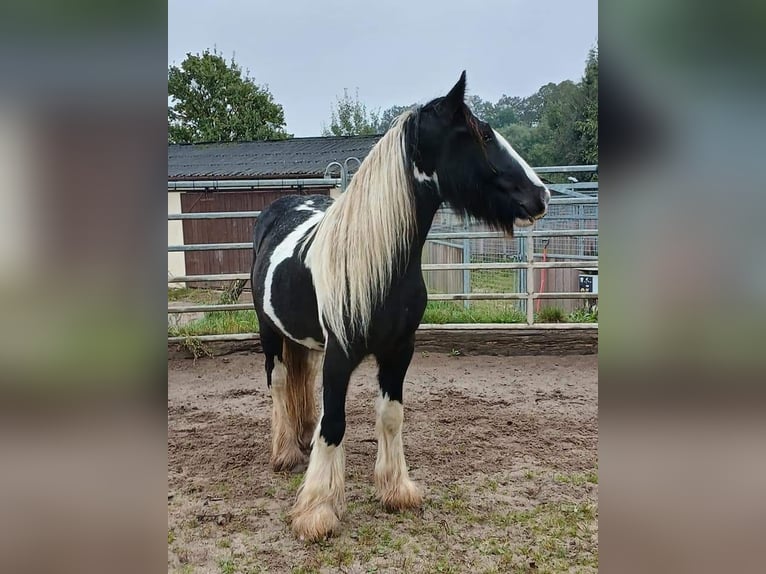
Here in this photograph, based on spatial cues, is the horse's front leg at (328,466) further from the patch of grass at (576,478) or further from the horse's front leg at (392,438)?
the patch of grass at (576,478)

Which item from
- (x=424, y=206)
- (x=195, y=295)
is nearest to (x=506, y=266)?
(x=424, y=206)

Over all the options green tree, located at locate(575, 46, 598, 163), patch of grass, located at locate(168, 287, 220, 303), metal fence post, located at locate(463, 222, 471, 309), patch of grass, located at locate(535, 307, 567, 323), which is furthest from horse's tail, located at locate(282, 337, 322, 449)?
patch of grass, located at locate(168, 287, 220, 303)

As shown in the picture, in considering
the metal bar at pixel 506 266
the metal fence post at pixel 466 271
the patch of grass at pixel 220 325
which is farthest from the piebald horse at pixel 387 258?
the metal fence post at pixel 466 271

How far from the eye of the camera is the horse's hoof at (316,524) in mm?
2029

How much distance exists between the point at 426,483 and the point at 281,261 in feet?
4.43

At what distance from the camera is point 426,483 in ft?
8.23

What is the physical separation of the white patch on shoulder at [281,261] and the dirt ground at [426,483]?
2.52 ft

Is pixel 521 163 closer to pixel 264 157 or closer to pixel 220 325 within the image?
pixel 220 325

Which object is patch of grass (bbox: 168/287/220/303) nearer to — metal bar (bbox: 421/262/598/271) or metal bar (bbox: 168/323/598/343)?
metal bar (bbox: 168/323/598/343)

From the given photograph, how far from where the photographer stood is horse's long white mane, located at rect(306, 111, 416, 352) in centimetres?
200

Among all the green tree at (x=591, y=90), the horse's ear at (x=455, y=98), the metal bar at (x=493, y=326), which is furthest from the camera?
the metal bar at (x=493, y=326)
